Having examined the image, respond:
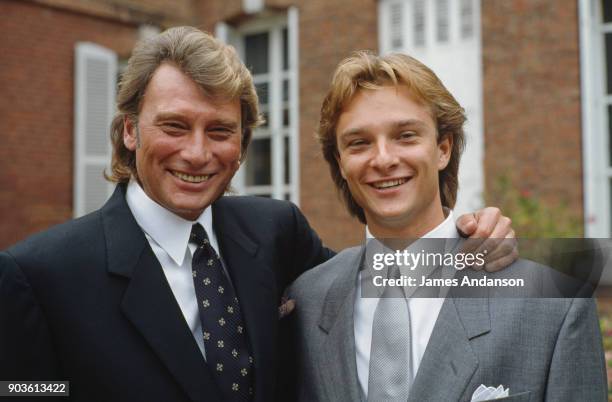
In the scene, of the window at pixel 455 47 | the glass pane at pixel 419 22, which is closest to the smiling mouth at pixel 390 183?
the window at pixel 455 47

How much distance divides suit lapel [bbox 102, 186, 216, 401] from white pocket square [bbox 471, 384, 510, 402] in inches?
27.2

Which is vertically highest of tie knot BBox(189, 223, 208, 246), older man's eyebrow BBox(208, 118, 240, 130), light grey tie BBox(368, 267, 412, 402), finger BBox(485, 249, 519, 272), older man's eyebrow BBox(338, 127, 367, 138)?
older man's eyebrow BBox(208, 118, 240, 130)

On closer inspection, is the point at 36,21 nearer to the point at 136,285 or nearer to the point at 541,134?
the point at 541,134

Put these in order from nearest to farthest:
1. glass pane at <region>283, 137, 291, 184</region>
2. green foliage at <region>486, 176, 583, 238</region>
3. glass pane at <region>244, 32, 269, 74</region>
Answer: green foliage at <region>486, 176, 583, 238</region> → glass pane at <region>283, 137, 291, 184</region> → glass pane at <region>244, 32, 269, 74</region>

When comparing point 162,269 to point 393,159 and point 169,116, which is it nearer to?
point 169,116

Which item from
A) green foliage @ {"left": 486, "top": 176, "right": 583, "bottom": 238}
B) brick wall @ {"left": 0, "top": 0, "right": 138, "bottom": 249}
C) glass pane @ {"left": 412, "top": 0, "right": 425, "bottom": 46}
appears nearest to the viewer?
green foliage @ {"left": 486, "top": 176, "right": 583, "bottom": 238}

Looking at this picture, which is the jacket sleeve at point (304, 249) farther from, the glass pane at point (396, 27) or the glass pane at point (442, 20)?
the glass pane at point (396, 27)

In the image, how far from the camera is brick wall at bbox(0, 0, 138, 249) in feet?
28.9

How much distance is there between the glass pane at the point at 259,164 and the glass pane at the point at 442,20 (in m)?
2.83

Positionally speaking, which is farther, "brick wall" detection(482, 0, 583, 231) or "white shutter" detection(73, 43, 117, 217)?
"white shutter" detection(73, 43, 117, 217)

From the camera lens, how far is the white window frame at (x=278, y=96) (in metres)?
9.40

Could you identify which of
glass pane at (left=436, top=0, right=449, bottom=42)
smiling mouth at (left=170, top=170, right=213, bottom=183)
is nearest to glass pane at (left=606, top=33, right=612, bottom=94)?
glass pane at (left=436, top=0, right=449, bottom=42)

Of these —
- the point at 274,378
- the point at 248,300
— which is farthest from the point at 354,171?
the point at 274,378

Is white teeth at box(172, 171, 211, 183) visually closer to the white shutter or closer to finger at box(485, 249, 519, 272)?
finger at box(485, 249, 519, 272)
